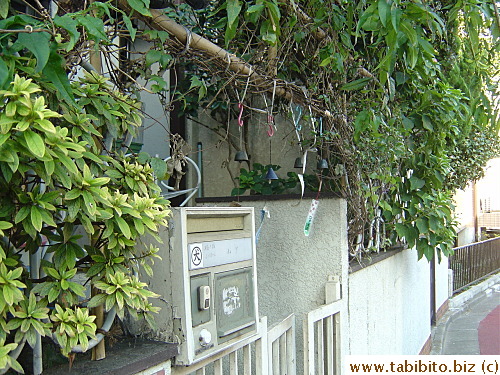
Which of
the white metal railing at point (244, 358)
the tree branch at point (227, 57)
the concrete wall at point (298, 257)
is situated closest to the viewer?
the white metal railing at point (244, 358)

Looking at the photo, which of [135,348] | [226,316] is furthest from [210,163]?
[135,348]

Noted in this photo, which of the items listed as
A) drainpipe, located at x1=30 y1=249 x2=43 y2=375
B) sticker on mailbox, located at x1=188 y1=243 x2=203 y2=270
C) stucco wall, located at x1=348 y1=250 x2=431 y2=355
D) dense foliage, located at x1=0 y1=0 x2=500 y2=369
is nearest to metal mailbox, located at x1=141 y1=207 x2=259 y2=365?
sticker on mailbox, located at x1=188 y1=243 x2=203 y2=270

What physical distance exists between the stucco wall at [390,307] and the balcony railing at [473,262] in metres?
6.01

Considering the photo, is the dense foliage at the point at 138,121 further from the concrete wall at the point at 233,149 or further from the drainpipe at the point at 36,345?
the concrete wall at the point at 233,149

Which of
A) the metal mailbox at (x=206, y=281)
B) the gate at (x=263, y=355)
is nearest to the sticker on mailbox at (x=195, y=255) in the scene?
the metal mailbox at (x=206, y=281)

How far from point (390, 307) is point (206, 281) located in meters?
3.66

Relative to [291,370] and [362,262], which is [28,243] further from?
[362,262]

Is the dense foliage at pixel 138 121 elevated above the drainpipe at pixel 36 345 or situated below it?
above

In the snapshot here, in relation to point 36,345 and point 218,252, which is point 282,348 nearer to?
point 218,252

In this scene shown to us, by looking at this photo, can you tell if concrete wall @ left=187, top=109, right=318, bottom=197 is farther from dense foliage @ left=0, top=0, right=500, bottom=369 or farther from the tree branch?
the tree branch

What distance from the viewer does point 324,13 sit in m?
3.80

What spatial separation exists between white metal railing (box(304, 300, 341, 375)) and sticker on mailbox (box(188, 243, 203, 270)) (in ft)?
4.03

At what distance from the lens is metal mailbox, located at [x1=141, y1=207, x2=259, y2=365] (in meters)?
2.31

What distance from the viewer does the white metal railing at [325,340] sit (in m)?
3.42
